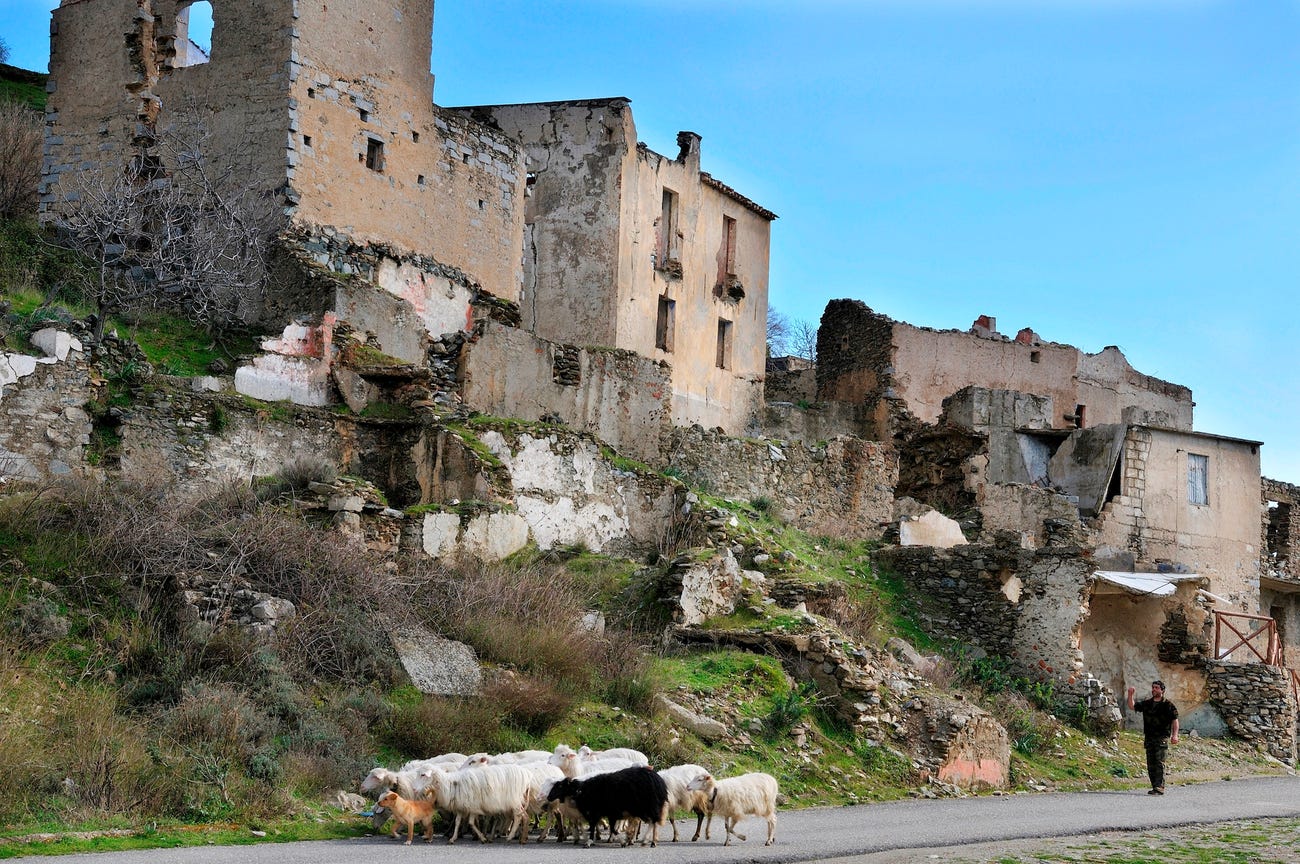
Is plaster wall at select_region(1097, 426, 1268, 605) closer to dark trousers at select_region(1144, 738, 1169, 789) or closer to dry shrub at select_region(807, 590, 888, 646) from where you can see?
dry shrub at select_region(807, 590, 888, 646)

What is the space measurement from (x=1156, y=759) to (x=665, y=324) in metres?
18.7

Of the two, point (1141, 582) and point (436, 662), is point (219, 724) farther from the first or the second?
point (1141, 582)

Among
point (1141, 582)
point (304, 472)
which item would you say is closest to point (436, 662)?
point (304, 472)

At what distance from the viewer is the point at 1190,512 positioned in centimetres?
3262

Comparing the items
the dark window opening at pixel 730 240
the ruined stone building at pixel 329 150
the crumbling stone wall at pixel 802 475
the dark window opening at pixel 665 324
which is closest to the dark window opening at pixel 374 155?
the ruined stone building at pixel 329 150

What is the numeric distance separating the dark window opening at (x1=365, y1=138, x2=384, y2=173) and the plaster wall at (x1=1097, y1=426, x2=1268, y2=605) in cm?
1660

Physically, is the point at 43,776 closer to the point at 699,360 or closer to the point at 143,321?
the point at 143,321

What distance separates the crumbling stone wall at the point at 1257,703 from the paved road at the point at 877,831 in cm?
452

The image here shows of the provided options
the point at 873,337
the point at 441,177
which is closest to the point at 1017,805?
the point at 441,177

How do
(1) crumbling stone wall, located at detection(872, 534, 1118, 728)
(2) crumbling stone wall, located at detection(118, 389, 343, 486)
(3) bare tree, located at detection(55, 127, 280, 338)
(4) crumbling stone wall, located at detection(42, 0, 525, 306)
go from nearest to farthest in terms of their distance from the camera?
1. (2) crumbling stone wall, located at detection(118, 389, 343, 486)
2. (1) crumbling stone wall, located at detection(872, 534, 1118, 728)
3. (3) bare tree, located at detection(55, 127, 280, 338)
4. (4) crumbling stone wall, located at detection(42, 0, 525, 306)

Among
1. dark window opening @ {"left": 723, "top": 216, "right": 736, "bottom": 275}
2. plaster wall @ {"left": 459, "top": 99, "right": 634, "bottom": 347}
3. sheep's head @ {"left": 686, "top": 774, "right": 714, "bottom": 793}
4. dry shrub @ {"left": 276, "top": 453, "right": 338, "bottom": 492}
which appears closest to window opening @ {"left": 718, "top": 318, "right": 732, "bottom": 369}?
dark window opening @ {"left": 723, "top": 216, "right": 736, "bottom": 275}

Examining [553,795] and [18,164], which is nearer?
[553,795]

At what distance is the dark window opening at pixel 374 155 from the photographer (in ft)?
84.5

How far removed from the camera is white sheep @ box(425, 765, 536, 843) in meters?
12.2
